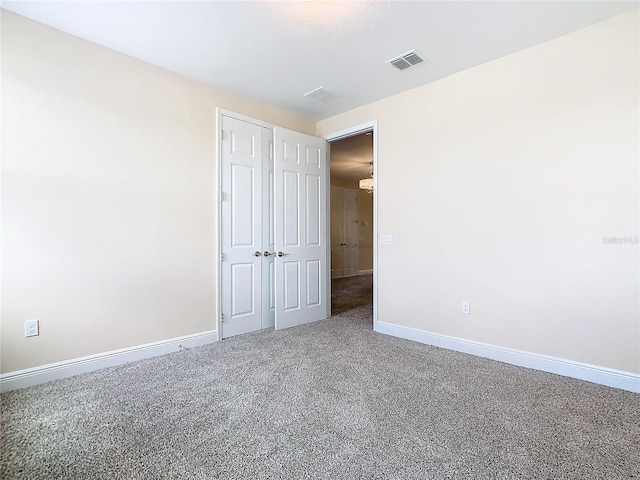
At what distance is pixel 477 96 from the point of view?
291cm

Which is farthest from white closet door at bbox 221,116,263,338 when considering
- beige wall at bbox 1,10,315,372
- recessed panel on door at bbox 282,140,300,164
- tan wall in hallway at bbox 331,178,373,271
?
tan wall in hallway at bbox 331,178,373,271

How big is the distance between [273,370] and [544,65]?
341 centimetres

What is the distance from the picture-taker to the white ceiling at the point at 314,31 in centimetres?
214

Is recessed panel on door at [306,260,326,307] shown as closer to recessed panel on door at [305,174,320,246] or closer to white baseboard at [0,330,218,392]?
recessed panel on door at [305,174,320,246]

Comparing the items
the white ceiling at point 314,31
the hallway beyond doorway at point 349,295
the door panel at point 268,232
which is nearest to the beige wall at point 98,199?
the white ceiling at point 314,31

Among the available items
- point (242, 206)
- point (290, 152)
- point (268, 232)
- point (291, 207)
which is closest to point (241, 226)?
point (242, 206)

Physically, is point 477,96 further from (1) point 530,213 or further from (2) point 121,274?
(2) point 121,274

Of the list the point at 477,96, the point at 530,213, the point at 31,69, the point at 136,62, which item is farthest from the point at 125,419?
the point at 477,96

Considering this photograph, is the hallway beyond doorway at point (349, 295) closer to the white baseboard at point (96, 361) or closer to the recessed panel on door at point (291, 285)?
the recessed panel on door at point (291, 285)

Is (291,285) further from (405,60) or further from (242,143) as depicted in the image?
(405,60)

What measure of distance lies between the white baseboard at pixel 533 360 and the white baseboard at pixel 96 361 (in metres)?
2.22

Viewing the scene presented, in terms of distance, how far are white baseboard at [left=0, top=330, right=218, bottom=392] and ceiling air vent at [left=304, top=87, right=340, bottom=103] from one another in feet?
9.41

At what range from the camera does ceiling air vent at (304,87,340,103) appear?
338 cm

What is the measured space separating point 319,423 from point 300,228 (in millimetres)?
2519
